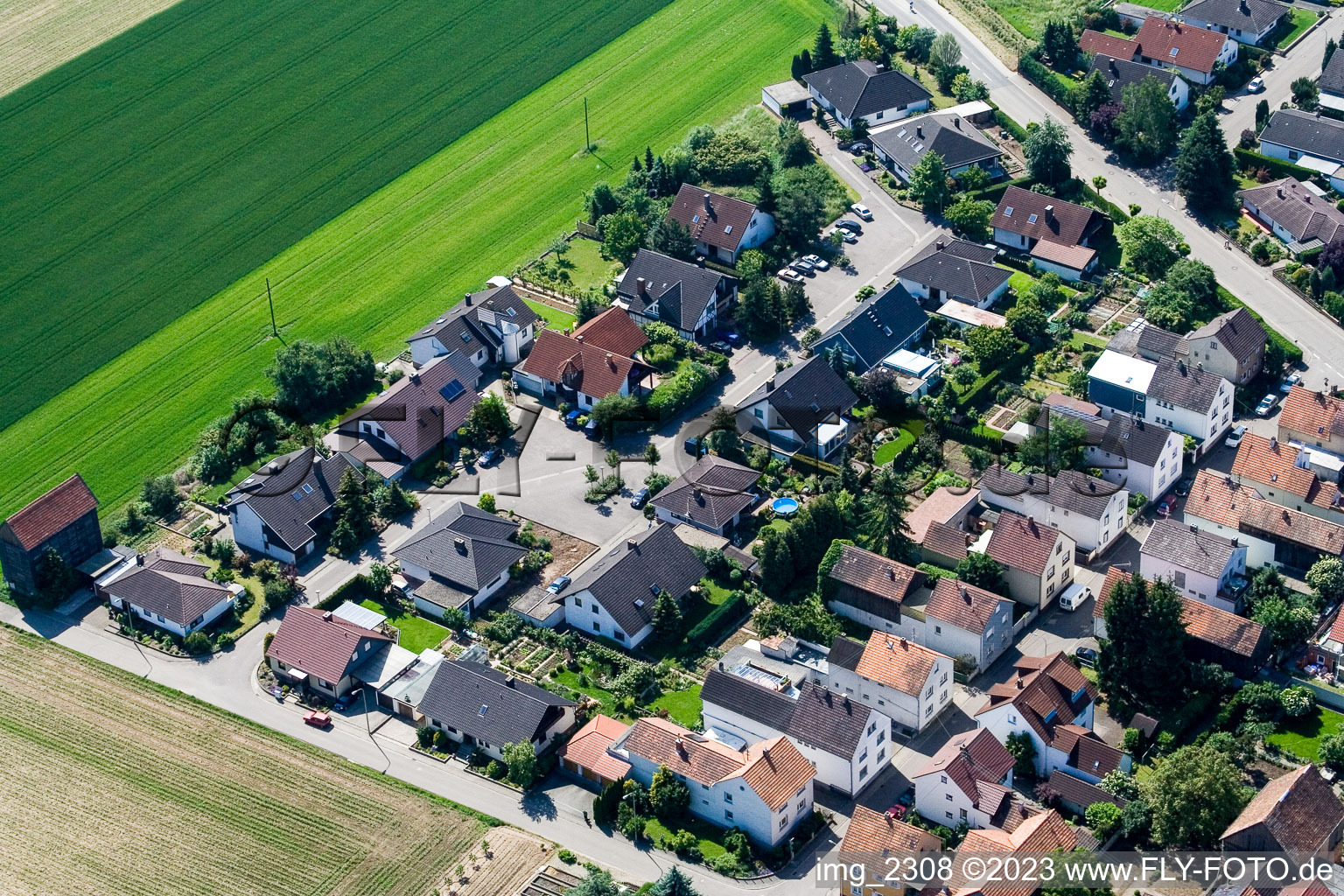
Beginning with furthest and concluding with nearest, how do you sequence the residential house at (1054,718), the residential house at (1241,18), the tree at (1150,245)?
the residential house at (1241,18)
the tree at (1150,245)
the residential house at (1054,718)

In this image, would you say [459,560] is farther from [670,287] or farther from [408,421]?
[670,287]

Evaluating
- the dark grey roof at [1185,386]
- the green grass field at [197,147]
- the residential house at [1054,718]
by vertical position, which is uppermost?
the green grass field at [197,147]

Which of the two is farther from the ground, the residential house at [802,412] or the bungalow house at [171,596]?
the bungalow house at [171,596]

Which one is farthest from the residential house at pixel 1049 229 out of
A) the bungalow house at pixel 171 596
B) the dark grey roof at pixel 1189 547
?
the bungalow house at pixel 171 596

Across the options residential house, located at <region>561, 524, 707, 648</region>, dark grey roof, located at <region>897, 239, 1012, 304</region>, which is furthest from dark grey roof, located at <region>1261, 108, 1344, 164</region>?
residential house, located at <region>561, 524, 707, 648</region>

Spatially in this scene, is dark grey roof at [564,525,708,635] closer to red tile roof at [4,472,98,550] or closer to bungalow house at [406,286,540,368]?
bungalow house at [406,286,540,368]

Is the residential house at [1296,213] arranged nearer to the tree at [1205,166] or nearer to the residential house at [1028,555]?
the tree at [1205,166]

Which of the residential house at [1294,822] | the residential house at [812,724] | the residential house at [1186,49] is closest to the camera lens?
the residential house at [1294,822]
